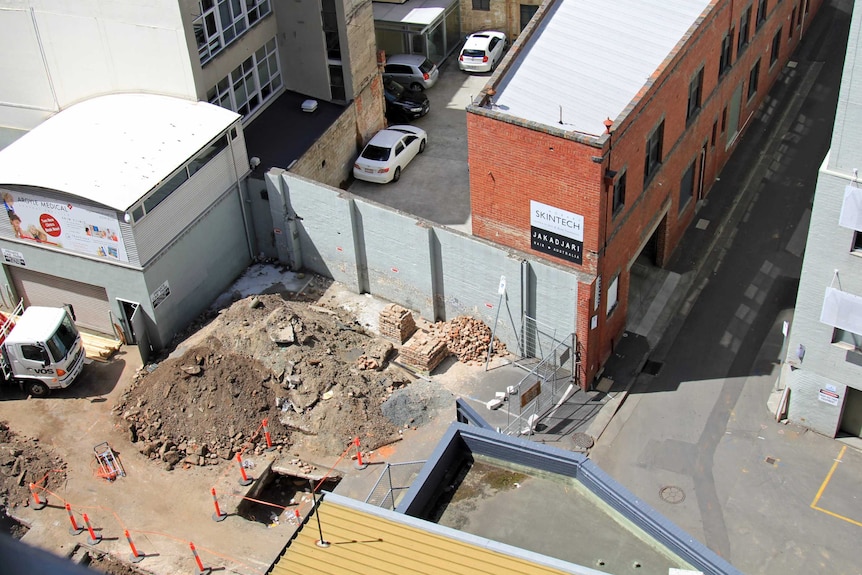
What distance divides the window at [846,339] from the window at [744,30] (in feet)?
49.6

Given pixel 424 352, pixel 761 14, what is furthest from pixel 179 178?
pixel 761 14

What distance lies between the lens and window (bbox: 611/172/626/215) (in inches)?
1186

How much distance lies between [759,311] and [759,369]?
302 centimetres

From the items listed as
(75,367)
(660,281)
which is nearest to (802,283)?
(660,281)

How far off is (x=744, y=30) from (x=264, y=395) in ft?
78.9

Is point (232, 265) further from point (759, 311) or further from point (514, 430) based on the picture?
point (759, 311)

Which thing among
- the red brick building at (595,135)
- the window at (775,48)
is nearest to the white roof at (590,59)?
the red brick building at (595,135)

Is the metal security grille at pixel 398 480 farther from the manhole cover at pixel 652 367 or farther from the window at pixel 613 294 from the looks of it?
the manhole cover at pixel 652 367

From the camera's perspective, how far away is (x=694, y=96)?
3497 centimetres

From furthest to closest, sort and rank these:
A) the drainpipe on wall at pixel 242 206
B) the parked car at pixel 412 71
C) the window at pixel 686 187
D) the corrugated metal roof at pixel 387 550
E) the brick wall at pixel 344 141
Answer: the parked car at pixel 412 71, the brick wall at pixel 344 141, the window at pixel 686 187, the drainpipe on wall at pixel 242 206, the corrugated metal roof at pixel 387 550

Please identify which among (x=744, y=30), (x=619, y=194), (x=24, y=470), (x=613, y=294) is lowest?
A: (x=24, y=470)

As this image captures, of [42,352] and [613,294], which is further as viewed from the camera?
[613,294]

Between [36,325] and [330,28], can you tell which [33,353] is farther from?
[330,28]

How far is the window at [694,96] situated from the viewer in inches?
1352
